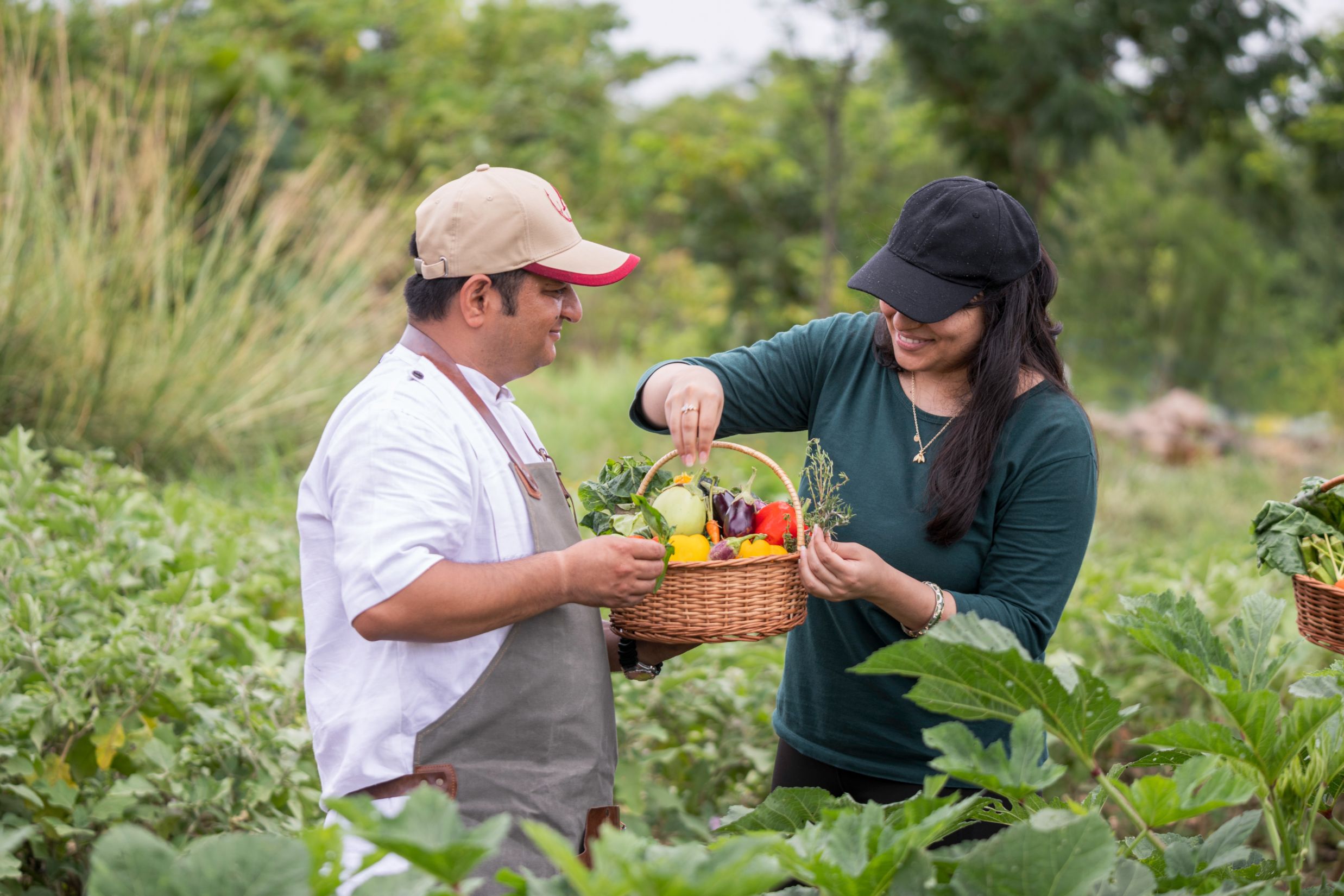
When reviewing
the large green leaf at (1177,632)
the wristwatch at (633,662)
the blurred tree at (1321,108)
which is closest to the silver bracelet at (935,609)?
the wristwatch at (633,662)

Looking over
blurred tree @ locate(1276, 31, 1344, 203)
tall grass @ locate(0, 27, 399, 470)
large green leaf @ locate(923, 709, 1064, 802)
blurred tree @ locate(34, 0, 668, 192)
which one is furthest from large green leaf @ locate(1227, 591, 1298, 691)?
blurred tree @ locate(1276, 31, 1344, 203)

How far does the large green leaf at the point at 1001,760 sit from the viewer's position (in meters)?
1.07

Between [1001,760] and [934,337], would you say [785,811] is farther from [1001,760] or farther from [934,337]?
[934,337]

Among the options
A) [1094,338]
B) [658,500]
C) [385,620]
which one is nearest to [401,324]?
[658,500]

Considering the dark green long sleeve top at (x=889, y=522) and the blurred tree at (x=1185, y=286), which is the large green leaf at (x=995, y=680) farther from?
the blurred tree at (x=1185, y=286)

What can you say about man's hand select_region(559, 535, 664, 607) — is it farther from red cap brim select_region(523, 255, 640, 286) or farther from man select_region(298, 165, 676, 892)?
red cap brim select_region(523, 255, 640, 286)

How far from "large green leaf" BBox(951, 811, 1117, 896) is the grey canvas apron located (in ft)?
2.77

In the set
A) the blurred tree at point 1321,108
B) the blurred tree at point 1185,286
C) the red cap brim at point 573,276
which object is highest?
the blurred tree at point 1321,108

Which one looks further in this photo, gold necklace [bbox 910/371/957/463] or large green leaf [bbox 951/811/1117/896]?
gold necklace [bbox 910/371/957/463]

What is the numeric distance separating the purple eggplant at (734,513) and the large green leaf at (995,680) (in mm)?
1014

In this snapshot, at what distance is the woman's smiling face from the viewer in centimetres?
217

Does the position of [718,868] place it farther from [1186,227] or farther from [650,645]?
[1186,227]

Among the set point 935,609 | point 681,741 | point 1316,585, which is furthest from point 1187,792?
point 681,741

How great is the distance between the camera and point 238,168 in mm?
7770
